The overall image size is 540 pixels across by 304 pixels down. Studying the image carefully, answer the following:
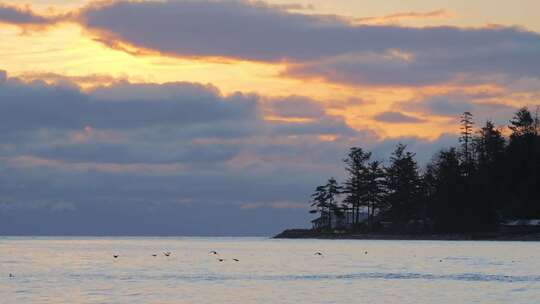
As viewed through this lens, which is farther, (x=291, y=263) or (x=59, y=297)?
(x=291, y=263)

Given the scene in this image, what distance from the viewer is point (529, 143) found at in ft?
651

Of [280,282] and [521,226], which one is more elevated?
[521,226]

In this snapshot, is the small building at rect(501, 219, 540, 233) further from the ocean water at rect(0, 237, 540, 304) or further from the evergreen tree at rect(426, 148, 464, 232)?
the ocean water at rect(0, 237, 540, 304)

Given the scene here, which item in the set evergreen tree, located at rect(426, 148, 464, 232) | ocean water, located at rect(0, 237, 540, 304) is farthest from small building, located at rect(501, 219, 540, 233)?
ocean water, located at rect(0, 237, 540, 304)

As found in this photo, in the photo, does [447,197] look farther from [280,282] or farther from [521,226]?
[280,282]

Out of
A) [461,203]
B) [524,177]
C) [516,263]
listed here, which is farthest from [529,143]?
[516,263]

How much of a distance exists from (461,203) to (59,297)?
137604mm

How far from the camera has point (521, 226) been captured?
18612 centimetres

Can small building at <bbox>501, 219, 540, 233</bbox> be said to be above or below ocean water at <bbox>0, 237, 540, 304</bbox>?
above

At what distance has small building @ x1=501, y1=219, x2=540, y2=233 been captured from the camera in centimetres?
18188

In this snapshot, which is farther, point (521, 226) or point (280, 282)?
point (521, 226)

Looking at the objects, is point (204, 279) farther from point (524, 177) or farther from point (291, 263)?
point (524, 177)

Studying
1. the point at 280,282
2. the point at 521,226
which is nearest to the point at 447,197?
the point at 521,226

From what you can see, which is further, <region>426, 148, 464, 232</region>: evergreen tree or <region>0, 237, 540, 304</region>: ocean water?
<region>426, 148, 464, 232</region>: evergreen tree
